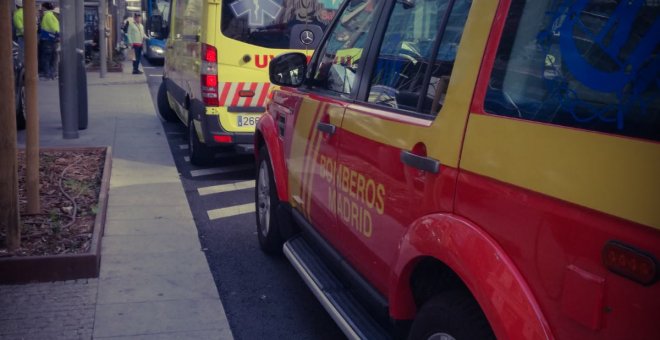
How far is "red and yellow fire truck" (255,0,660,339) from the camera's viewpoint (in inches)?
69.0

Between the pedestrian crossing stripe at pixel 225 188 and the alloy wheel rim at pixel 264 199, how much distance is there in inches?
81.9

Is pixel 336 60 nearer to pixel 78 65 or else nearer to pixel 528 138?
pixel 528 138

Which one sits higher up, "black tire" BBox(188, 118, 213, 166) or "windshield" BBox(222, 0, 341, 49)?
"windshield" BBox(222, 0, 341, 49)

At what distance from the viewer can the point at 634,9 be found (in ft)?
6.04

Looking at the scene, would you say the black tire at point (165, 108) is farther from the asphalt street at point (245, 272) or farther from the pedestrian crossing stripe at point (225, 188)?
the pedestrian crossing stripe at point (225, 188)

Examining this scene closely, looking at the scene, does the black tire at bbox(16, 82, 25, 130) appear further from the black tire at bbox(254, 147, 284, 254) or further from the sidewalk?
the black tire at bbox(254, 147, 284, 254)

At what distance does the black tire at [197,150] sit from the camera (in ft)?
28.0

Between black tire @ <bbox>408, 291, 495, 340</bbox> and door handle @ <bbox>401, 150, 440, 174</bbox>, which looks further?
door handle @ <bbox>401, 150, 440, 174</bbox>

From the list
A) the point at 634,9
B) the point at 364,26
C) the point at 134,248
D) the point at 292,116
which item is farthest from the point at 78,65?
the point at 634,9

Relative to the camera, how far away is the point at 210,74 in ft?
25.1

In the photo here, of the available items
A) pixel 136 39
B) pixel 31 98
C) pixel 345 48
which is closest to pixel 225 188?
pixel 31 98

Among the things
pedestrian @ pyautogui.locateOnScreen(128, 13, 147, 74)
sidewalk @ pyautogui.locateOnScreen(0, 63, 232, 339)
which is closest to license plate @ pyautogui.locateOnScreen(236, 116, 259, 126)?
sidewalk @ pyautogui.locateOnScreen(0, 63, 232, 339)

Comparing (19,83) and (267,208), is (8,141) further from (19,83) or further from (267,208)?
(19,83)

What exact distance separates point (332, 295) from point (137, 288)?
5.47ft
